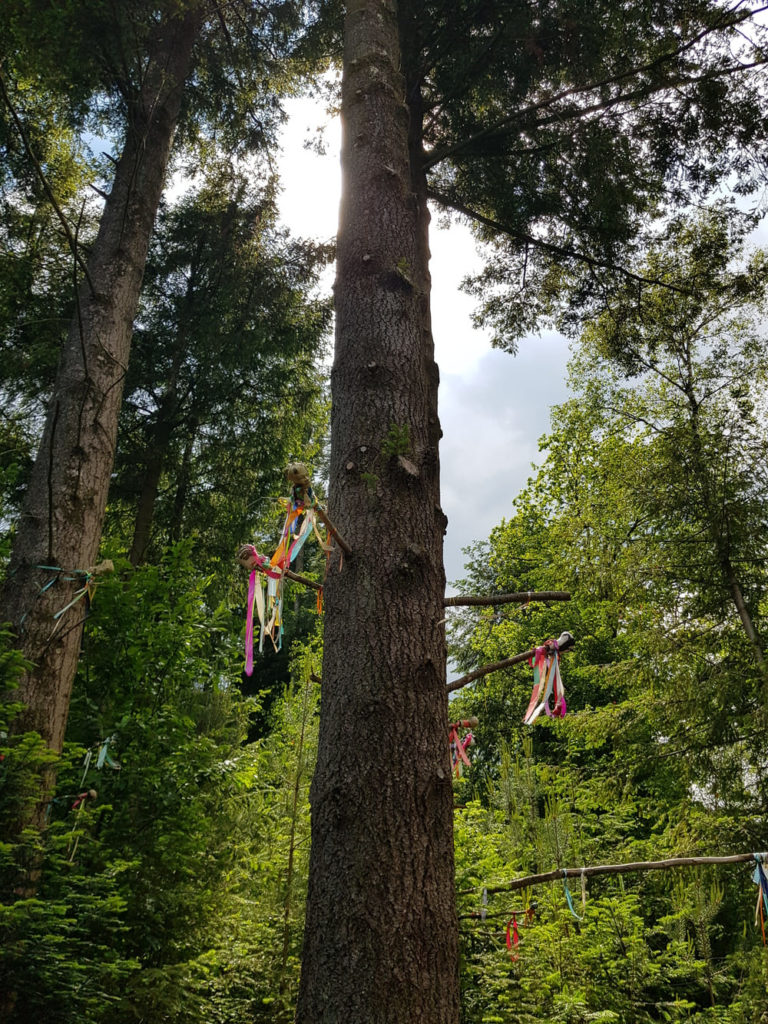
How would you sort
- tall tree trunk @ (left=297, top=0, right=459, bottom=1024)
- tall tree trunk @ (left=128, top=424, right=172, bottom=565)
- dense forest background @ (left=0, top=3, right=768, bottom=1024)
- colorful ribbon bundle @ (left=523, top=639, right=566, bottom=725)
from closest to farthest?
tall tree trunk @ (left=297, top=0, right=459, bottom=1024)
colorful ribbon bundle @ (left=523, top=639, right=566, bottom=725)
dense forest background @ (left=0, top=3, right=768, bottom=1024)
tall tree trunk @ (left=128, top=424, right=172, bottom=565)

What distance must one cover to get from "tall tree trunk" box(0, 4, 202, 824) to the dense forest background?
139mm

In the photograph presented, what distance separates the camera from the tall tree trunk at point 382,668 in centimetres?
153

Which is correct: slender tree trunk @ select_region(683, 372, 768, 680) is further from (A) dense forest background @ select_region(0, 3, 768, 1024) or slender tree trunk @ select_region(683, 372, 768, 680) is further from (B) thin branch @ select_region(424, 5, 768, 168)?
(B) thin branch @ select_region(424, 5, 768, 168)

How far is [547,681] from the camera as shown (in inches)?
107

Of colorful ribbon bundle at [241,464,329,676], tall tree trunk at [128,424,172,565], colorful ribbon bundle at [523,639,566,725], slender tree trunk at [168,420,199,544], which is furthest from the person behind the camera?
slender tree trunk at [168,420,199,544]

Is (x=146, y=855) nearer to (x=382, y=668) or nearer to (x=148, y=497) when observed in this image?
(x=382, y=668)

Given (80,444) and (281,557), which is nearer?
(281,557)

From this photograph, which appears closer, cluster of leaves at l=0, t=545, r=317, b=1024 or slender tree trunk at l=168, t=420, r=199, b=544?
cluster of leaves at l=0, t=545, r=317, b=1024

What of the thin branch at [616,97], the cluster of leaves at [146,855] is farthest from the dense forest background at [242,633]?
the thin branch at [616,97]

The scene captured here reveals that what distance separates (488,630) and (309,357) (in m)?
10.5

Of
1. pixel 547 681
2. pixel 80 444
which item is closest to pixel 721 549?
pixel 547 681

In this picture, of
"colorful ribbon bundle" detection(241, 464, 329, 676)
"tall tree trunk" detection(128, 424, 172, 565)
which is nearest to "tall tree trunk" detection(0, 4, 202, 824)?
"colorful ribbon bundle" detection(241, 464, 329, 676)

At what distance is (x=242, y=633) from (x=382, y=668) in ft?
15.1

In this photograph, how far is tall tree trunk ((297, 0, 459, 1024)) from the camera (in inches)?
60.3
